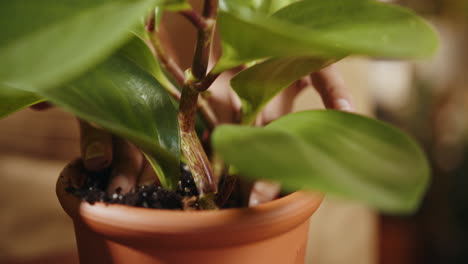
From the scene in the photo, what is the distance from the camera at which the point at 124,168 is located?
44cm

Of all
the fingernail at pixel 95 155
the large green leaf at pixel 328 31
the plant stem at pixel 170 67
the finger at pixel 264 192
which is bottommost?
the finger at pixel 264 192

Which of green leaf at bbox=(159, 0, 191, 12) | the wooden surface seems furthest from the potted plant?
the wooden surface

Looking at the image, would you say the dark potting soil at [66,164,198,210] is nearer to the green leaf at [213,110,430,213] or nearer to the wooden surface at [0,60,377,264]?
the green leaf at [213,110,430,213]

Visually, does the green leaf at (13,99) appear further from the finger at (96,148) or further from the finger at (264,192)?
the finger at (264,192)

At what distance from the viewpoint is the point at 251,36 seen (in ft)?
0.84

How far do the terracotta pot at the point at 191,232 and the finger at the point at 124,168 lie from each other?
6cm

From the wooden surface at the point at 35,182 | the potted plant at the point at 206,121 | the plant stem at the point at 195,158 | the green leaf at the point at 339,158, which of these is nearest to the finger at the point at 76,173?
the potted plant at the point at 206,121

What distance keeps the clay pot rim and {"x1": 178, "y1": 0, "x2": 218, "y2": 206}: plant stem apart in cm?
5

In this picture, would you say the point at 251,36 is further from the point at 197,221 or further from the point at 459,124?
the point at 459,124

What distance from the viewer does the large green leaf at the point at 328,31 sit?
219mm

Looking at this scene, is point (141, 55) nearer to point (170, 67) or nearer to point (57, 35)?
point (170, 67)

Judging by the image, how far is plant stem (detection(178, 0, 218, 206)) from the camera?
32 cm

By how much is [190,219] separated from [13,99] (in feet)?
0.52

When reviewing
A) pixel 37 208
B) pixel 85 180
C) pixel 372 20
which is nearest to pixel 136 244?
pixel 85 180
